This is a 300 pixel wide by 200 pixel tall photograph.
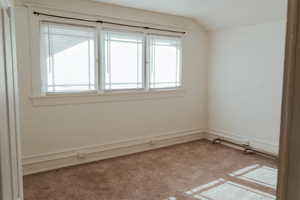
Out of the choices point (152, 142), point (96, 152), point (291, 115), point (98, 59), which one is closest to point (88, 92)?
point (98, 59)

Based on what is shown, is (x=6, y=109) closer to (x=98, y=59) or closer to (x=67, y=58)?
(x=67, y=58)

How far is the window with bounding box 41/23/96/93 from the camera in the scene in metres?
3.06

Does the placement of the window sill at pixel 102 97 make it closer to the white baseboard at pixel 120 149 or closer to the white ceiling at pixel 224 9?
the white baseboard at pixel 120 149

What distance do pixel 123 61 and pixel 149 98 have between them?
0.75 metres

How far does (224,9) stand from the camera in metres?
3.67

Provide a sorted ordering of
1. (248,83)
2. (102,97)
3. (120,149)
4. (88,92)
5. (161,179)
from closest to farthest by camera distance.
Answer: (161,179) < (88,92) < (102,97) < (120,149) < (248,83)

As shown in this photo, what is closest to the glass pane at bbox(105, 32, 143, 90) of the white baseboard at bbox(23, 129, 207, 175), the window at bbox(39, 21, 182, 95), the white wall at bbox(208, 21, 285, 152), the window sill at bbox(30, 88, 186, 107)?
the window at bbox(39, 21, 182, 95)

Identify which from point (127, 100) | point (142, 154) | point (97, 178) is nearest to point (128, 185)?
point (97, 178)

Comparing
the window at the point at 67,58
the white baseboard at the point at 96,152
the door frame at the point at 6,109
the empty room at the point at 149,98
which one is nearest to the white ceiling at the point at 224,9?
the empty room at the point at 149,98

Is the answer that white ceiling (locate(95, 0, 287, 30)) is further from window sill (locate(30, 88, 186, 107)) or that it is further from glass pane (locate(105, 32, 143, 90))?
window sill (locate(30, 88, 186, 107))

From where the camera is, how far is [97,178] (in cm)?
293

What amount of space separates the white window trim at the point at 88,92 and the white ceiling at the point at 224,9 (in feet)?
1.29

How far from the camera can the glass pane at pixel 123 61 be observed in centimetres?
353

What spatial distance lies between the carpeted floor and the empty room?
0.05 ft
